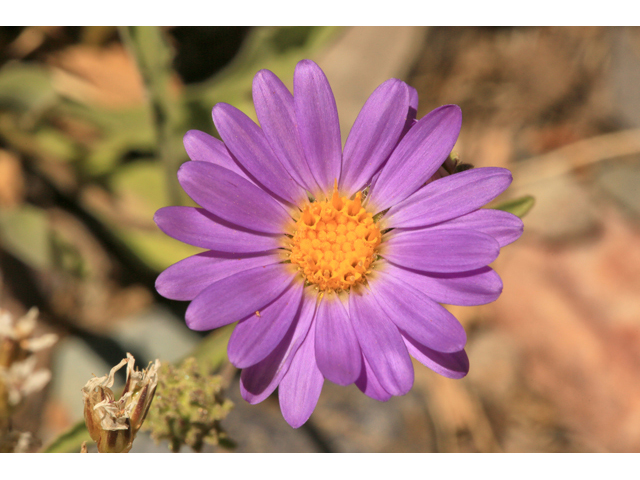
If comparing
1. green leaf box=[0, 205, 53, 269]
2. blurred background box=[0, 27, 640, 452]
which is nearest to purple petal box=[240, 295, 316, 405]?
blurred background box=[0, 27, 640, 452]

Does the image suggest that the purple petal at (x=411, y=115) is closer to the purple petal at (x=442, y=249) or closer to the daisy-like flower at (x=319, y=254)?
the daisy-like flower at (x=319, y=254)

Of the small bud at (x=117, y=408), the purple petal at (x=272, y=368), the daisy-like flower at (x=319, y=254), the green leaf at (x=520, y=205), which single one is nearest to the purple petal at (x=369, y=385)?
the daisy-like flower at (x=319, y=254)

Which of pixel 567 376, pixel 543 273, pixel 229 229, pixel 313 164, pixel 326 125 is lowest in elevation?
pixel 567 376

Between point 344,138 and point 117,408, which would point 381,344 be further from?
point 344,138

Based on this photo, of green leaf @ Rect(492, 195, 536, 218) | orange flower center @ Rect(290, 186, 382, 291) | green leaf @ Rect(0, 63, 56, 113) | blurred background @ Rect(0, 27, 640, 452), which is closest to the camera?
orange flower center @ Rect(290, 186, 382, 291)

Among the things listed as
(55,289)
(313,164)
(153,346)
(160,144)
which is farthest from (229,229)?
(55,289)

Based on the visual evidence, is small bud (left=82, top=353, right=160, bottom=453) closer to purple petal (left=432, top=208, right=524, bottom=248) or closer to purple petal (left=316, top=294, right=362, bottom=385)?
purple petal (left=316, top=294, right=362, bottom=385)

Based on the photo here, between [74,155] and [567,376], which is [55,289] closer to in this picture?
[74,155]
